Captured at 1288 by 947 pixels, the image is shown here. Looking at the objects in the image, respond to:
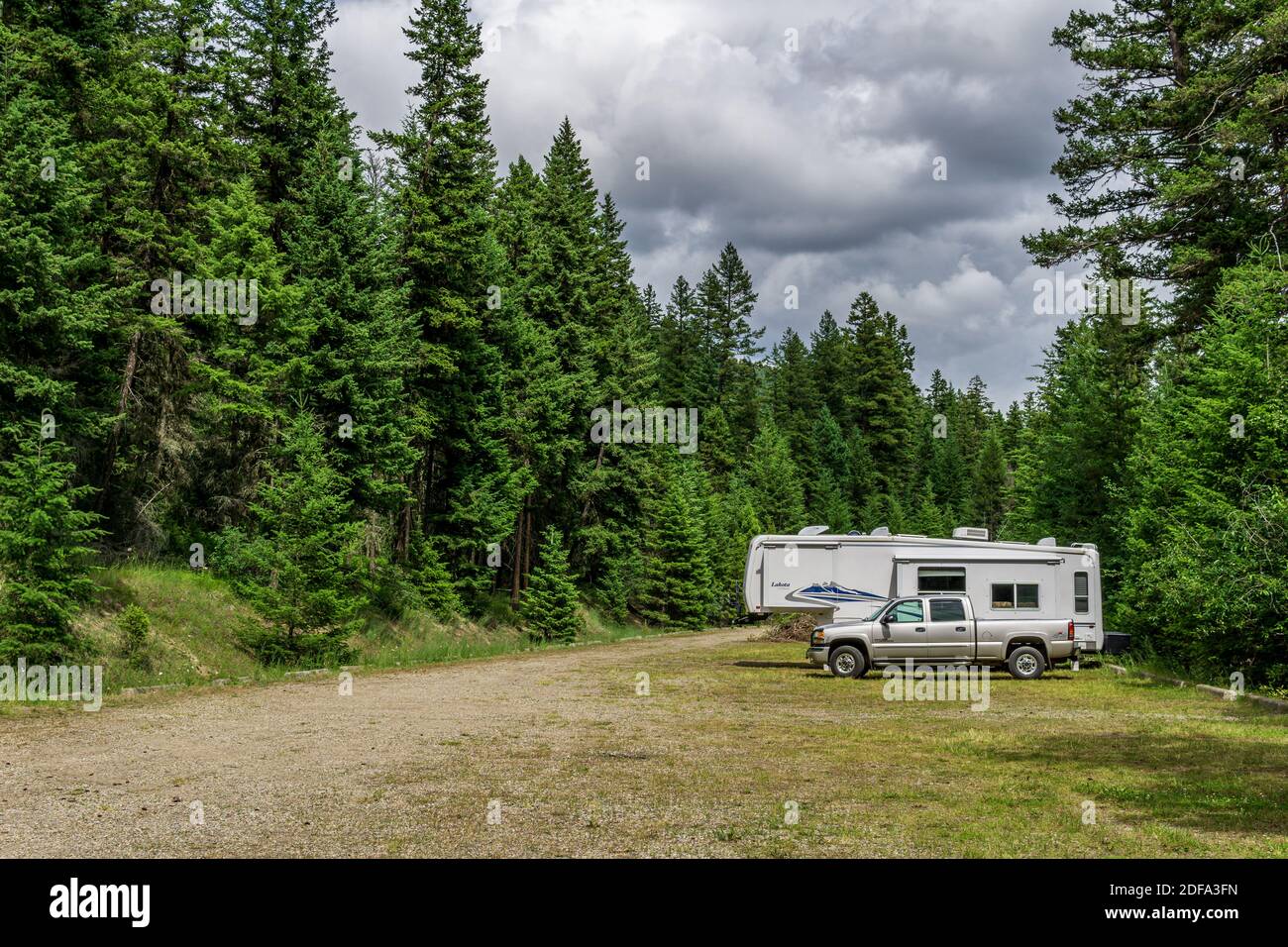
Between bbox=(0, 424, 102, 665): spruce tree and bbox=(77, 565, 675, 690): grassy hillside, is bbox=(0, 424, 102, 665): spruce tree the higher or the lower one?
the higher one

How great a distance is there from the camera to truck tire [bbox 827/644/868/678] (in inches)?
897

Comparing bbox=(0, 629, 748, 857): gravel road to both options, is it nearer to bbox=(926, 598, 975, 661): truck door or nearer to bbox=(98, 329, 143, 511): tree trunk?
bbox=(926, 598, 975, 661): truck door

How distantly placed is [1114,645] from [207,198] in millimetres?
31120

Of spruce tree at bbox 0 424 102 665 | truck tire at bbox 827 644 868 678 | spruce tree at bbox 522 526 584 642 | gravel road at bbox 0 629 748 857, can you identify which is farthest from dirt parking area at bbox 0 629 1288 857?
spruce tree at bbox 522 526 584 642

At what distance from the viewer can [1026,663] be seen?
893 inches

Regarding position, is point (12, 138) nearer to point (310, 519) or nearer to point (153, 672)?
point (310, 519)

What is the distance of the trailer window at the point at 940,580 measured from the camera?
25.0 metres

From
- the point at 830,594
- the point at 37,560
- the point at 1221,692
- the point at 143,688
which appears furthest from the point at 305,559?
the point at 1221,692

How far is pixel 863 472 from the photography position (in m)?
89.1

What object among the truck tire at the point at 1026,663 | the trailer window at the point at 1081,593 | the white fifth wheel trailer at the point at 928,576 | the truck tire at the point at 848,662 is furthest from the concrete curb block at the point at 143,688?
the trailer window at the point at 1081,593

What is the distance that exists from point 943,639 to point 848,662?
2352 millimetres

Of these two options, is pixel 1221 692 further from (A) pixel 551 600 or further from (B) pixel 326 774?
(A) pixel 551 600

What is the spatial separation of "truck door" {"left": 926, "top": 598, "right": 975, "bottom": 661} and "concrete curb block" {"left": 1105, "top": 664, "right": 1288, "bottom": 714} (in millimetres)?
4148

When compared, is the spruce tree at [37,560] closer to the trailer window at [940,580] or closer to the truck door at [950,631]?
the truck door at [950,631]
